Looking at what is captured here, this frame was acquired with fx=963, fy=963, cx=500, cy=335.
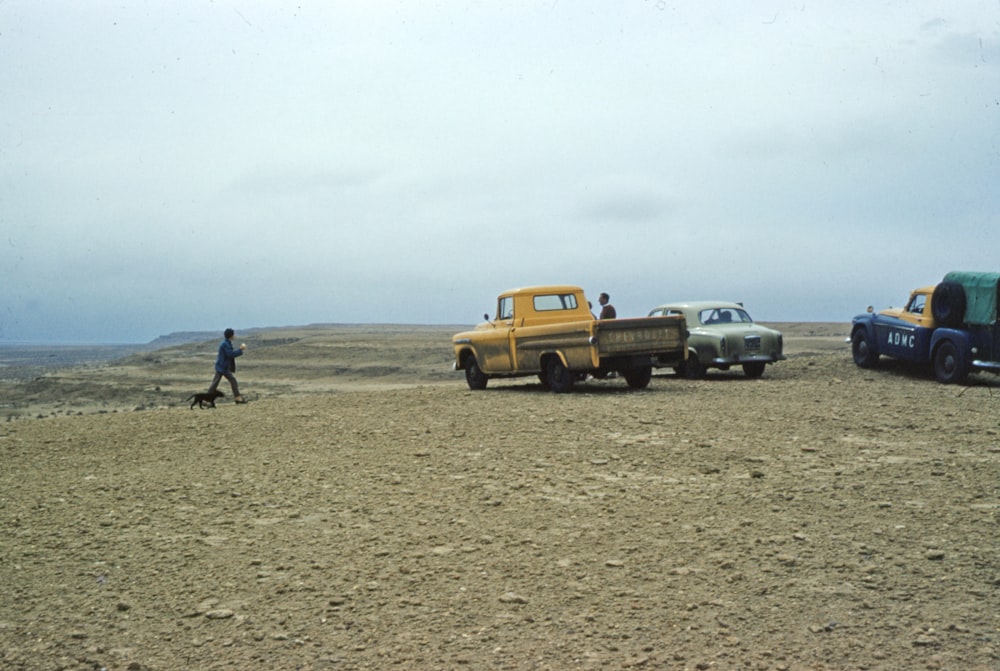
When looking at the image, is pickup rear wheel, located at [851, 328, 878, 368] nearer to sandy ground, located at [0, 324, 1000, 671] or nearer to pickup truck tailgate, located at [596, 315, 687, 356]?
pickup truck tailgate, located at [596, 315, 687, 356]

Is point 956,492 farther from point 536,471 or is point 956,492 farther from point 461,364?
point 461,364

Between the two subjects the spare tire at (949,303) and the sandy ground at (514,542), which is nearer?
the sandy ground at (514,542)

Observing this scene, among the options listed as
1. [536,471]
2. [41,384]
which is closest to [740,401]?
[536,471]

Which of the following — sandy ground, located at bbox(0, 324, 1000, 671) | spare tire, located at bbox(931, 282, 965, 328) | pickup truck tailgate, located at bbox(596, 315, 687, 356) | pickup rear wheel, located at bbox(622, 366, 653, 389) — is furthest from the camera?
spare tire, located at bbox(931, 282, 965, 328)

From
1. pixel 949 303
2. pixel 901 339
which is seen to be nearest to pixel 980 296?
pixel 949 303

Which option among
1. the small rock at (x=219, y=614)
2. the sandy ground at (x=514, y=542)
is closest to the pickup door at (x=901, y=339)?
the sandy ground at (x=514, y=542)

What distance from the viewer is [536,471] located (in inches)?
378

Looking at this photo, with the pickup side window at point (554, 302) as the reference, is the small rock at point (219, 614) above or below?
below

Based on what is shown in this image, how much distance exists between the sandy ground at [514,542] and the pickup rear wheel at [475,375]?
547 cm

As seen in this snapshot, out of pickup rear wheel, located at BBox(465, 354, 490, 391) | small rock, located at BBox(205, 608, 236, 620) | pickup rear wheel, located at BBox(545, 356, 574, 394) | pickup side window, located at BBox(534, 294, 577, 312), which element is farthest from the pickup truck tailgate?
small rock, located at BBox(205, 608, 236, 620)

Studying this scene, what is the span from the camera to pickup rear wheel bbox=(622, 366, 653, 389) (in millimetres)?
17453

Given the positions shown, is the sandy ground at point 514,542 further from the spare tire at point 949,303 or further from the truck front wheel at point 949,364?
the spare tire at point 949,303

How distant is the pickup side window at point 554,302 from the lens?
18.5 metres

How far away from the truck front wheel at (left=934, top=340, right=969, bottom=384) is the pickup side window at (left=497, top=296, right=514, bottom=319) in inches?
325
